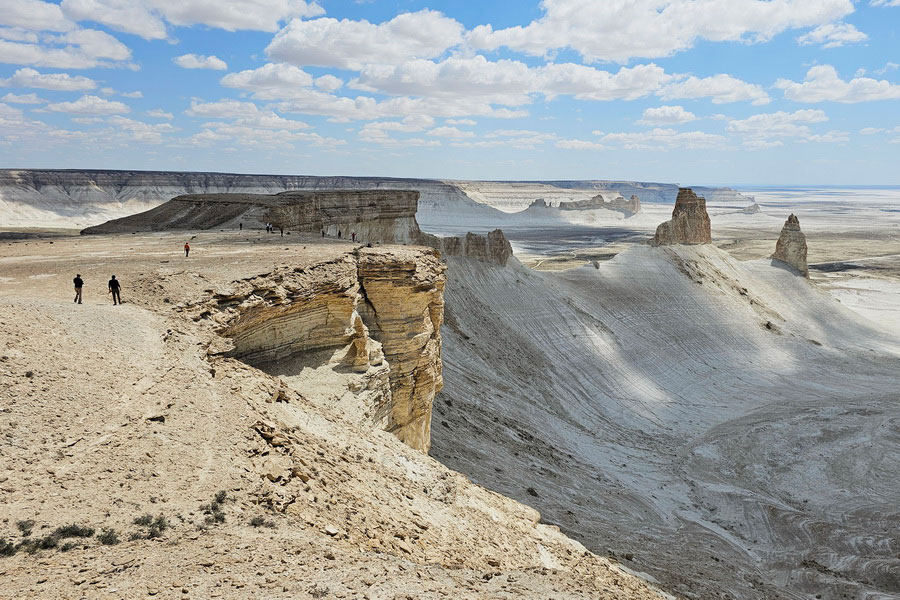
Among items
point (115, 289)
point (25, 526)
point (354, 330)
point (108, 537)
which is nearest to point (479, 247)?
point (354, 330)

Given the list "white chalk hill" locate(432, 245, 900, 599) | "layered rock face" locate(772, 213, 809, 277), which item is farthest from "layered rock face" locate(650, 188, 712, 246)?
"layered rock face" locate(772, 213, 809, 277)

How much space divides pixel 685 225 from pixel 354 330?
4367 centimetres

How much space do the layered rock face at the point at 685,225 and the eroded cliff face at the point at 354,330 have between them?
127 ft

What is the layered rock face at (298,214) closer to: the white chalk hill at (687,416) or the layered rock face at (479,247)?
the layered rock face at (479,247)

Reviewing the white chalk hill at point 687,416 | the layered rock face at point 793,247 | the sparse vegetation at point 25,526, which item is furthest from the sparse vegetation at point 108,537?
the layered rock face at point 793,247

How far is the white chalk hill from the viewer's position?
58.4 ft

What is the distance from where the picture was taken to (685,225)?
168 feet

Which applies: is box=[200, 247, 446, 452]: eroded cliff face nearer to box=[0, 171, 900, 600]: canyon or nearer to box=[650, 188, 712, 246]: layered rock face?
box=[0, 171, 900, 600]: canyon

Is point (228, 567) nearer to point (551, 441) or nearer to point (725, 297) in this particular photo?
point (551, 441)

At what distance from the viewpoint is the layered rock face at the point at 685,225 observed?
5125 centimetres

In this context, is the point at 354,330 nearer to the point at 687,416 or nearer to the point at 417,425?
the point at 417,425

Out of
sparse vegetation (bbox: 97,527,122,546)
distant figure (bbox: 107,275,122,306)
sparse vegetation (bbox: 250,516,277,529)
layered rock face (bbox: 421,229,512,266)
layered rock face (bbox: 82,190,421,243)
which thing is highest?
layered rock face (bbox: 82,190,421,243)

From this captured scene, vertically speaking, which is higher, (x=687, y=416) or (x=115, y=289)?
(x=115, y=289)

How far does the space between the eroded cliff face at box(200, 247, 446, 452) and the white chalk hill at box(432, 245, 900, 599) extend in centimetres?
412
